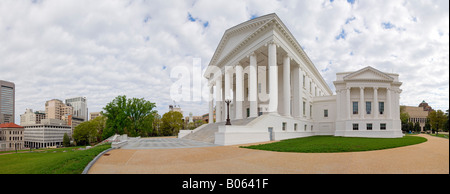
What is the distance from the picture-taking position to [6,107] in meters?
144

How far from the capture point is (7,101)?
138 metres

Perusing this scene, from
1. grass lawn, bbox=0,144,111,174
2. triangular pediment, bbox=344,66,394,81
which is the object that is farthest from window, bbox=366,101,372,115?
grass lawn, bbox=0,144,111,174

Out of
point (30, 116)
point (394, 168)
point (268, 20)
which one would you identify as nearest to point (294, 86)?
point (268, 20)

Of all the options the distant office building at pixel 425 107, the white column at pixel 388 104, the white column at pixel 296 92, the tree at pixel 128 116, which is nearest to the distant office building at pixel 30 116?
the tree at pixel 128 116

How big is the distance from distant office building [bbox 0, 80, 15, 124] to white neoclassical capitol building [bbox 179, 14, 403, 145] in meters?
157

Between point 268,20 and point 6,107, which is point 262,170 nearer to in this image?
point 268,20

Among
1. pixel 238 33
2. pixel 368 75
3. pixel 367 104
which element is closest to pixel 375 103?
pixel 367 104

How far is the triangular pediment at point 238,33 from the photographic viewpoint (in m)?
27.9

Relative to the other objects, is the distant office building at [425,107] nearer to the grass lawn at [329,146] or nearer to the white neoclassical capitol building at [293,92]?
the white neoclassical capitol building at [293,92]

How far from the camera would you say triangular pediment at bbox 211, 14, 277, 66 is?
27.9 meters

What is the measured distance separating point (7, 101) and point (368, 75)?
200197 mm

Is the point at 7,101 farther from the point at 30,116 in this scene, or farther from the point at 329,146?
the point at 329,146

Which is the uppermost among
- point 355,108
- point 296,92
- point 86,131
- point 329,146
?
point 296,92

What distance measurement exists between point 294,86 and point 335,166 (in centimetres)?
2796
